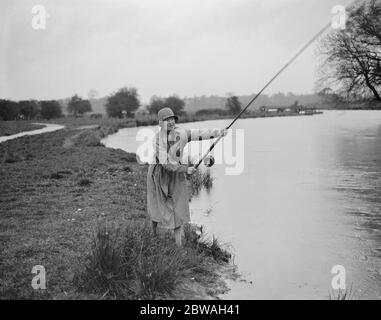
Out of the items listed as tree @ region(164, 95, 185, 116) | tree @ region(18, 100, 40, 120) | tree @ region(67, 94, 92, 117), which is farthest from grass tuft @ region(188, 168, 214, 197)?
tree @ region(67, 94, 92, 117)

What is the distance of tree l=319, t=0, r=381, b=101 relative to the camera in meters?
21.2

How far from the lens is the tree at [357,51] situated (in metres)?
21.2

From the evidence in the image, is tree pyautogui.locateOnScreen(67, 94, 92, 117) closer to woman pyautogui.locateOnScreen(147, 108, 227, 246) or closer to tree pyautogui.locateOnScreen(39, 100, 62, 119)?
tree pyautogui.locateOnScreen(39, 100, 62, 119)

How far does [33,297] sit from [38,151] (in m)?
18.6

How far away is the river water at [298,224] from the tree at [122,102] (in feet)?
249

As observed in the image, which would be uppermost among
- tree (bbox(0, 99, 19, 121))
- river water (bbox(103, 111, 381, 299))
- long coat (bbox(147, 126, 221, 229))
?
tree (bbox(0, 99, 19, 121))

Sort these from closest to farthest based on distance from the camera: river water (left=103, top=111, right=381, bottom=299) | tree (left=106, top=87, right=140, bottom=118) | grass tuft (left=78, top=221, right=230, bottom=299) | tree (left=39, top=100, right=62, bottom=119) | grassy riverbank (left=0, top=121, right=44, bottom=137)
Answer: grass tuft (left=78, top=221, right=230, bottom=299), river water (left=103, top=111, right=381, bottom=299), grassy riverbank (left=0, top=121, right=44, bottom=137), tree (left=39, top=100, right=62, bottom=119), tree (left=106, top=87, right=140, bottom=118)

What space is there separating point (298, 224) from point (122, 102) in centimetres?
8553

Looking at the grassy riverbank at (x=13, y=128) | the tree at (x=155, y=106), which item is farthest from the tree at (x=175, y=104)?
the grassy riverbank at (x=13, y=128)

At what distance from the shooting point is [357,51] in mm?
21750

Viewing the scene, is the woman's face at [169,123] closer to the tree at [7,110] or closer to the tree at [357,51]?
the tree at [357,51]

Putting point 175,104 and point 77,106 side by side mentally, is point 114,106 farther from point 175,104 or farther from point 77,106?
point 77,106

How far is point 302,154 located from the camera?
74.6 feet

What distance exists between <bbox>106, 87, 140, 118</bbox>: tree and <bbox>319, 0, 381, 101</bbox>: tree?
7194 cm
